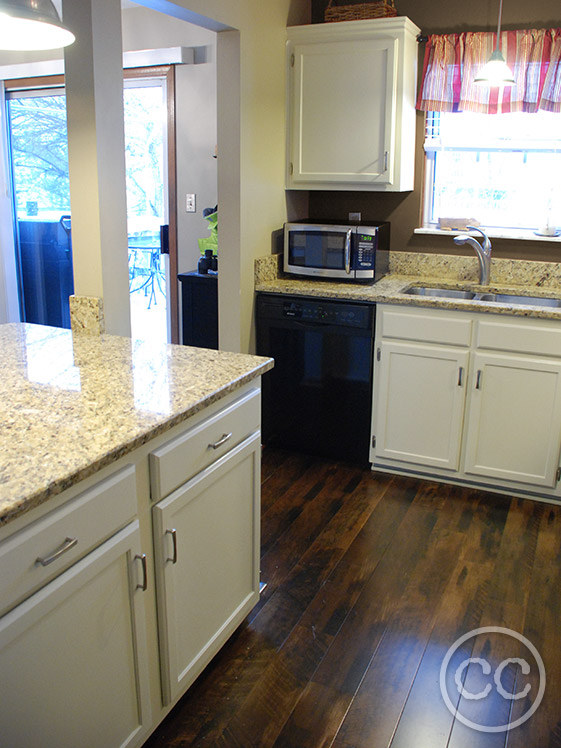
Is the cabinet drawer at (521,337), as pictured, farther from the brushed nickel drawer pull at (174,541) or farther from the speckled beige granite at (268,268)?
the brushed nickel drawer pull at (174,541)

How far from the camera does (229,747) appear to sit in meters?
1.79

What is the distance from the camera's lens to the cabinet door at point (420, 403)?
315 cm

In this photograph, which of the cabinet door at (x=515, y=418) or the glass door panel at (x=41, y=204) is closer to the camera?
the cabinet door at (x=515, y=418)

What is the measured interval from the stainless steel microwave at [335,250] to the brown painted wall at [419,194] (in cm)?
22

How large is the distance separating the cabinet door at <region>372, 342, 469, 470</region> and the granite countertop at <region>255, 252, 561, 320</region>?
22 cm

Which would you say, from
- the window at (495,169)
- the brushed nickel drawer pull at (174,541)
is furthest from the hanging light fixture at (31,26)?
the window at (495,169)

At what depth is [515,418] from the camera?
10.1ft

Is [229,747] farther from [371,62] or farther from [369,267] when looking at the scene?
[371,62]

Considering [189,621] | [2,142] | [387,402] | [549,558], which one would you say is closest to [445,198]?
[387,402]

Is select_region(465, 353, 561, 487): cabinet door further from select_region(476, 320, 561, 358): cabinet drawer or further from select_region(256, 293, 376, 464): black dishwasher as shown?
select_region(256, 293, 376, 464): black dishwasher

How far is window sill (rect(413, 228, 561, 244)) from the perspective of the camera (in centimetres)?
342

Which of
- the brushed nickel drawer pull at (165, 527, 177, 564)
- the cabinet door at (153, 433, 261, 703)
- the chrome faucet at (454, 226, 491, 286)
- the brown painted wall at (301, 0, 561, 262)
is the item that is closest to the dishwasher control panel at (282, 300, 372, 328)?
the chrome faucet at (454, 226, 491, 286)

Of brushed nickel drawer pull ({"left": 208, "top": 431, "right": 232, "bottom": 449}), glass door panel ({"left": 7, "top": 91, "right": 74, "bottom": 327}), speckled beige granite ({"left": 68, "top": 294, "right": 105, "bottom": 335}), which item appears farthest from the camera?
glass door panel ({"left": 7, "top": 91, "right": 74, "bottom": 327})

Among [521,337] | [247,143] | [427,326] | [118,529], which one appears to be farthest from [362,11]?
[118,529]
